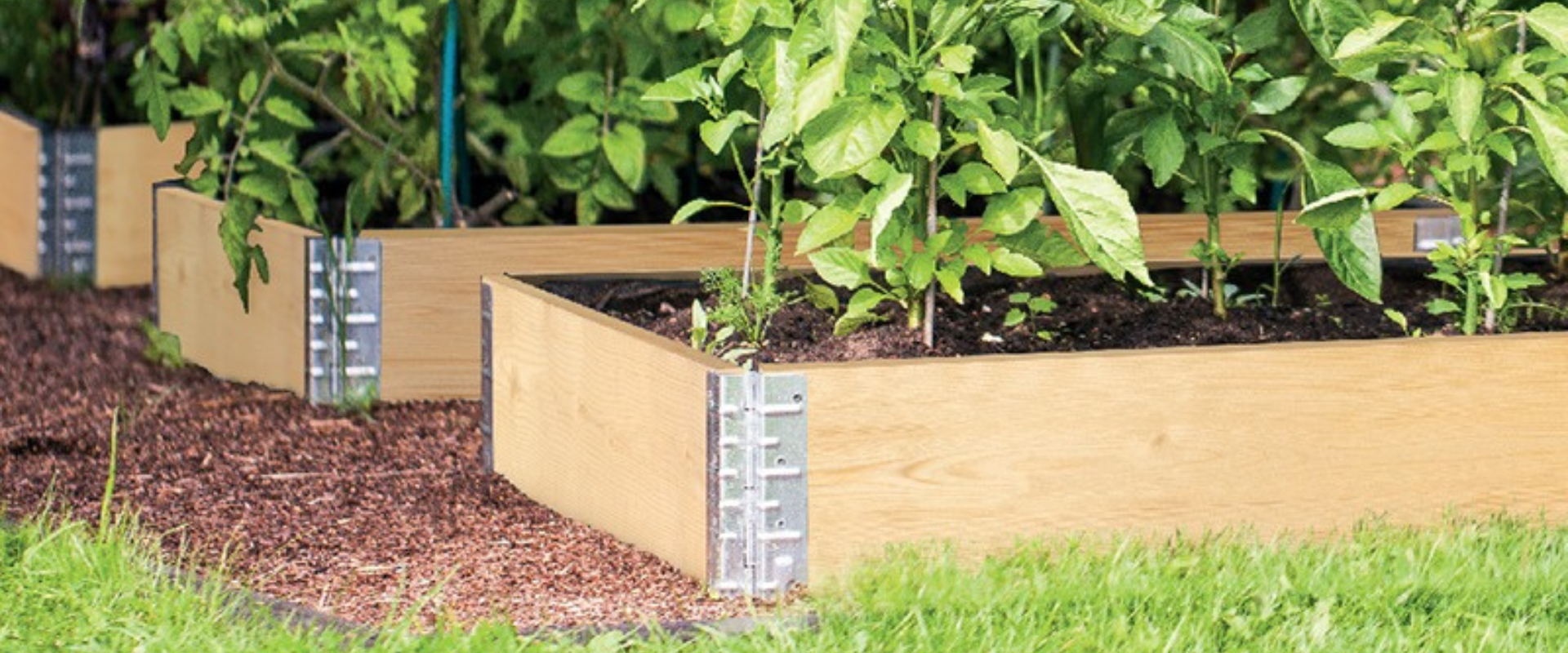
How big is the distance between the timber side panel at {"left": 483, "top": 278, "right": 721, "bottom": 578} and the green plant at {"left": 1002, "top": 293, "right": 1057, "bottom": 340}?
0.53 meters

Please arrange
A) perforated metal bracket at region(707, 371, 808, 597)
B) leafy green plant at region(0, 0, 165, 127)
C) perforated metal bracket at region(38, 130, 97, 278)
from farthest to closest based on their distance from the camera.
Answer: leafy green plant at region(0, 0, 165, 127) → perforated metal bracket at region(38, 130, 97, 278) → perforated metal bracket at region(707, 371, 808, 597)

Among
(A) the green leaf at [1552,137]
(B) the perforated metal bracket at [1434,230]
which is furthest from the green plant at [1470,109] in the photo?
(B) the perforated metal bracket at [1434,230]

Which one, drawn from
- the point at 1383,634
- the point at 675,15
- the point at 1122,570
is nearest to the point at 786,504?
the point at 1122,570

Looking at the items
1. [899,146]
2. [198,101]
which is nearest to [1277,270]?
[899,146]

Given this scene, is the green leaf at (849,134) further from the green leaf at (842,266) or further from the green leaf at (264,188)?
the green leaf at (264,188)

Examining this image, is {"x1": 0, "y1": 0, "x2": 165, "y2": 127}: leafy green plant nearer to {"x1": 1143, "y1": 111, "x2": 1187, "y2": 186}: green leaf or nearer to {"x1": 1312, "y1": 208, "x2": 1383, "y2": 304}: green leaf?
{"x1": 1143, "y1": 111, "x2": 1187, "y2": 186}: green leaf

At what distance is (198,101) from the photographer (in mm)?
4355

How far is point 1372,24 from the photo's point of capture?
3311 mm

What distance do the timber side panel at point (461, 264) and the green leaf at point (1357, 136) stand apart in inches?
46.2

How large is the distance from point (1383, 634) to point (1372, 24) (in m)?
0.85

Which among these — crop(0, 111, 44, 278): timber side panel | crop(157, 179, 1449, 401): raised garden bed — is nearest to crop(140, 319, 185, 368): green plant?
crop(157, 179, 1449, 401): raised garden bed

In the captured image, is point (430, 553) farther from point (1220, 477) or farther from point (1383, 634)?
point (1383, 634)

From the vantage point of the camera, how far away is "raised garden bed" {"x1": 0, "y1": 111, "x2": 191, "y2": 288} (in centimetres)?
564

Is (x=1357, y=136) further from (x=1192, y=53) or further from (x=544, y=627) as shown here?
(x=544, y=627)
